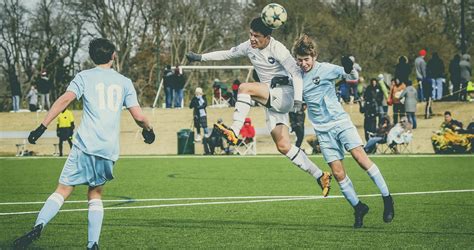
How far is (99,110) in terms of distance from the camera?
923 centimetres

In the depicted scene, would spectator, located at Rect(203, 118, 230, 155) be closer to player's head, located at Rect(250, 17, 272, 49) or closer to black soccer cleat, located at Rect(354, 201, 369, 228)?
player's head, located at Rect(250, 17, 272, 49)

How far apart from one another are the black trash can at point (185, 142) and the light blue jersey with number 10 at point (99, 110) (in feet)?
87.1

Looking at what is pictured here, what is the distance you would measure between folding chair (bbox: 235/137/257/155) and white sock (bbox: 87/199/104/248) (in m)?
25.9

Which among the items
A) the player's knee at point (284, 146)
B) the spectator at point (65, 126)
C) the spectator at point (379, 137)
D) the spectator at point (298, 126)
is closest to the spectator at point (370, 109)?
A: the spectator at point (379, 137)

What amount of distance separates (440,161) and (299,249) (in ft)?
62.2

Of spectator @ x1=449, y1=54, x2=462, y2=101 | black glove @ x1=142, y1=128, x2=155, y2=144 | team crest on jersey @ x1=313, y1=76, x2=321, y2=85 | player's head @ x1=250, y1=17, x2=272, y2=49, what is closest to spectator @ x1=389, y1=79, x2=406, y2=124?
spectator @ x1=449, y1=54, x2=462, y2=101

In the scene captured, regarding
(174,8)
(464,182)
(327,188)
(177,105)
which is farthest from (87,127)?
(174,8)

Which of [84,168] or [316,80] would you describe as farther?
[316,80]

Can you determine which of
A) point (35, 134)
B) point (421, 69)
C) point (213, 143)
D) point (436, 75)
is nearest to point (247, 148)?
point (213, 143)

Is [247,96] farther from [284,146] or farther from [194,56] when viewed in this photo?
[194,56]

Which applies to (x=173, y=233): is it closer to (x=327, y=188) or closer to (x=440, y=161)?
(x=327, y=188)

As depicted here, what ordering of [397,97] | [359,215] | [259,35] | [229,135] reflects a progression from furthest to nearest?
1. [397,97]
2. [259,35]
3. [229,135]
4. [359,215]

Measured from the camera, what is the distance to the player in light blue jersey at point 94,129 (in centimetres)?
919

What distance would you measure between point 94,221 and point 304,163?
4494mm
